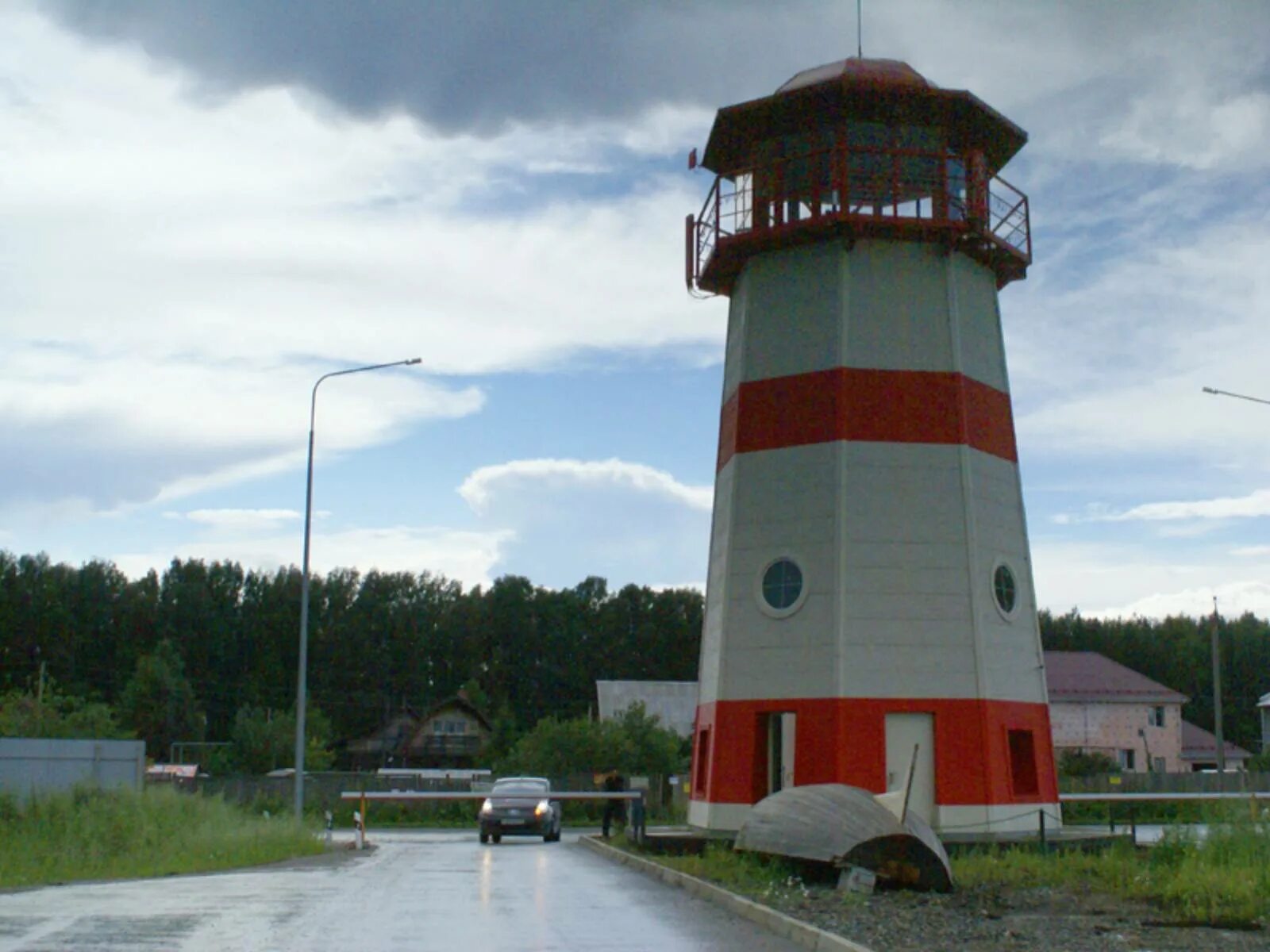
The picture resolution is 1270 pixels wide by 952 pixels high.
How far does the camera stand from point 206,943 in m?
12.1

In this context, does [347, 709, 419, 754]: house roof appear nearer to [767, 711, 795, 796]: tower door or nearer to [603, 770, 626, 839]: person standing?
[603, 770, 626, 839]: person standing

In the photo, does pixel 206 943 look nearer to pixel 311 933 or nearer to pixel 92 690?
pixel 311 933

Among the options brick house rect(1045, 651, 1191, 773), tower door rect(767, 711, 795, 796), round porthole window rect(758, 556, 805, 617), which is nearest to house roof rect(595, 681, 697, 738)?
brick house rect(1045, 651, 1191, 773)

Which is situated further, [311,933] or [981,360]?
[981,360]

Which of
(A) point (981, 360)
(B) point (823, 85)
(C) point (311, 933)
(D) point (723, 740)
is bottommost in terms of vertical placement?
(C) point (311, 933)

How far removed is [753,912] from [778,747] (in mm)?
10683

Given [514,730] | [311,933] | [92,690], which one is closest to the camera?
[311,933]

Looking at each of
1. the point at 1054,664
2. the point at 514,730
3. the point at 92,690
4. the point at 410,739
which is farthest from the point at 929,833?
the point at 92,690

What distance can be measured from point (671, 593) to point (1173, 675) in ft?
118

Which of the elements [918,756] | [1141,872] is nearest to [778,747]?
[918,756]

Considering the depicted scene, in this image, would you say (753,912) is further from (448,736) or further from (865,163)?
(448,736)

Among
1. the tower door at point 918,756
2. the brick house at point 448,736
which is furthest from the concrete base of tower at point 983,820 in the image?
the brick house at point 448,736

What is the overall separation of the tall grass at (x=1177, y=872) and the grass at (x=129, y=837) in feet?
36.8

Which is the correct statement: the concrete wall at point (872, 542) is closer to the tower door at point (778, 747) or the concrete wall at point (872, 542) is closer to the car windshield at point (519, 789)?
the tower door at point (778, 747)
